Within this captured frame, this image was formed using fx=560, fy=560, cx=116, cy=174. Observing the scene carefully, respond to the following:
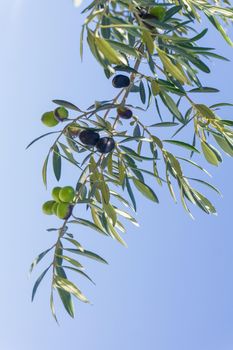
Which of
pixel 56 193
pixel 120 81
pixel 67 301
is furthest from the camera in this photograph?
pixel 56 193

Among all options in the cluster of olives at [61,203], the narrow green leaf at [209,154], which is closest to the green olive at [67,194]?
the cluster of olives at [61,203]

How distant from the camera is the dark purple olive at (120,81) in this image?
238cm

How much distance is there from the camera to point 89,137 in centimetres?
241

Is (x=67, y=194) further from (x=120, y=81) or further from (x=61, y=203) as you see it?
(x=120, y=81)

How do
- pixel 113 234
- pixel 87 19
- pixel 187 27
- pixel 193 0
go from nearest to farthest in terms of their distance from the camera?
pixel 87 19 < pixel 193 0 < pixel 113 234 < pixel 187 27

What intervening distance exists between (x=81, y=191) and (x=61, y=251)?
0.97 ft

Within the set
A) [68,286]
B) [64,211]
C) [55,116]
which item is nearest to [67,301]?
[68,286]

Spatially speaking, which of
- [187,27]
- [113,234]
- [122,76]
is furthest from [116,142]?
[187,27]

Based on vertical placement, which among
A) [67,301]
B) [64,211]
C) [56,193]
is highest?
[56,193]

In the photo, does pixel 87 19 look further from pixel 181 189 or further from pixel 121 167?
pixel 181 189

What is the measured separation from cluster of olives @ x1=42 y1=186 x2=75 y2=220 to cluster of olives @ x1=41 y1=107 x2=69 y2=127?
0.33 m

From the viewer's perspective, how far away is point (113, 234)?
272 centimetres

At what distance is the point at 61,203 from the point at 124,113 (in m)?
0.50

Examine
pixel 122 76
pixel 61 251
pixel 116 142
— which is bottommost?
pixel 61 251
